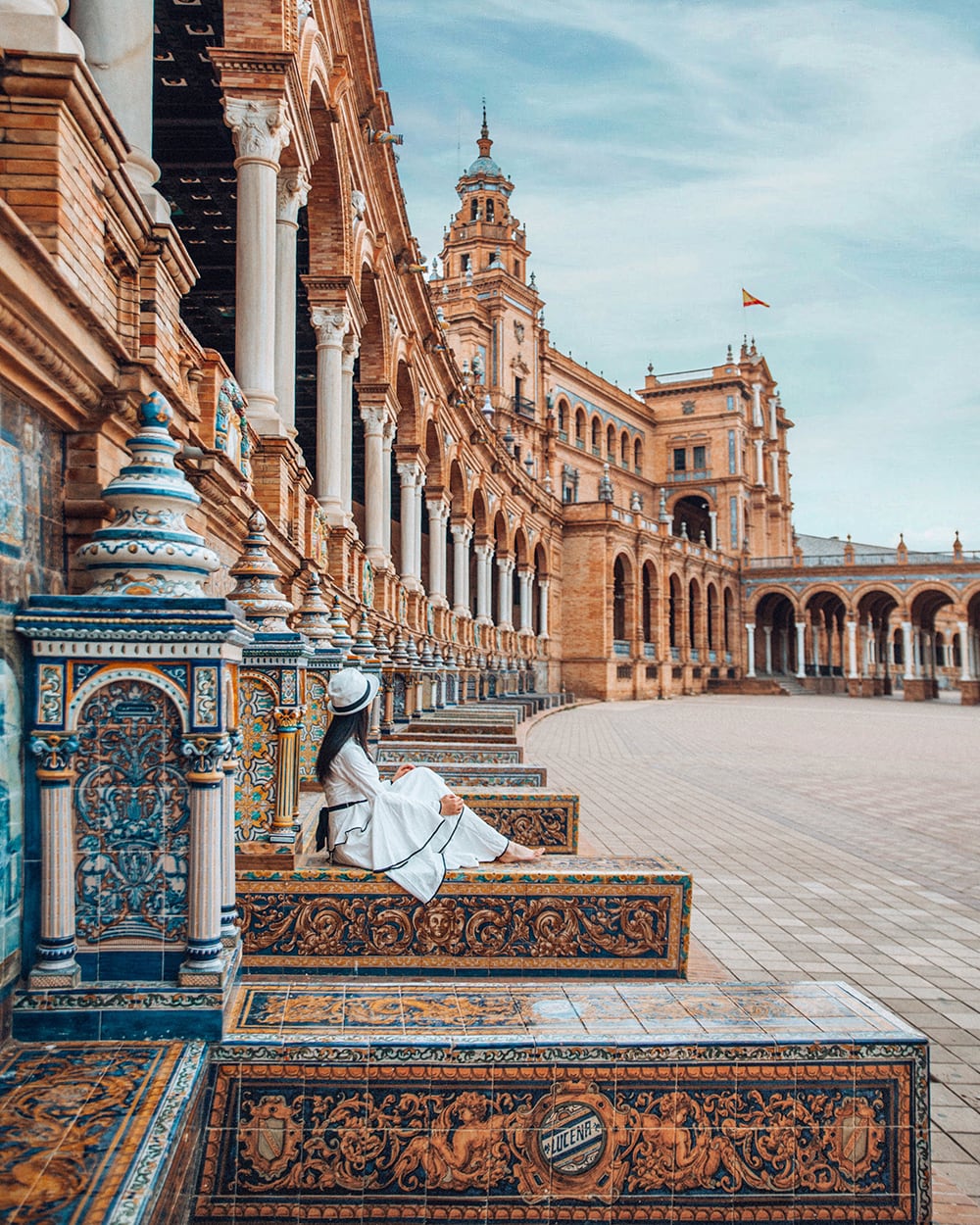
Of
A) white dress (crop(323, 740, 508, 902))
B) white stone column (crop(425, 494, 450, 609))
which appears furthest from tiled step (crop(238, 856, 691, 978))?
white stone column (crop(425, 494, 450, 609))

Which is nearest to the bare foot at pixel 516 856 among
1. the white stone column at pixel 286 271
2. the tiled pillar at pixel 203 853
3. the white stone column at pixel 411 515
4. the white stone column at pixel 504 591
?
the tiled pillar at pixel 203 853

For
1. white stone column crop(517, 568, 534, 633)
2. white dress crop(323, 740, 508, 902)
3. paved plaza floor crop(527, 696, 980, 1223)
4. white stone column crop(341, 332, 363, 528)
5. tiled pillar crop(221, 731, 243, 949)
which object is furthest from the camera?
white stone column crop(517, 568, 534, 633)

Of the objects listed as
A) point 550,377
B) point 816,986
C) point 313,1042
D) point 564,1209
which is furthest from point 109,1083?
point 550,377

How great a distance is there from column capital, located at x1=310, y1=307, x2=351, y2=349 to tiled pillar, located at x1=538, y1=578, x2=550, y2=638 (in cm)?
2928

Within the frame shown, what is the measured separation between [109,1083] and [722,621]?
56.2 meters

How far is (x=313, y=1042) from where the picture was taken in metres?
3.06

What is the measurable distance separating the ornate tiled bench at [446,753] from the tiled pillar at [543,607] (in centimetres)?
3165

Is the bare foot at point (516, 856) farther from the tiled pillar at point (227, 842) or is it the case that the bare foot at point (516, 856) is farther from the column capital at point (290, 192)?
the column capital at point (290, 192)

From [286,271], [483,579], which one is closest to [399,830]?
[286,271]

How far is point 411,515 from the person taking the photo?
20.2m

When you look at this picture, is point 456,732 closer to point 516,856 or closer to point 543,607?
point 516,856

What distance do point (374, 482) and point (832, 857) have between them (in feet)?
33.2

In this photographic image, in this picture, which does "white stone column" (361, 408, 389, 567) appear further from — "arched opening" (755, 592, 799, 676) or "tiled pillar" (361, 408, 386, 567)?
"arched opening" (755, 592, 799, 676)

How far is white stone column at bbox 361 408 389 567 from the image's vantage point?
16.7 m
